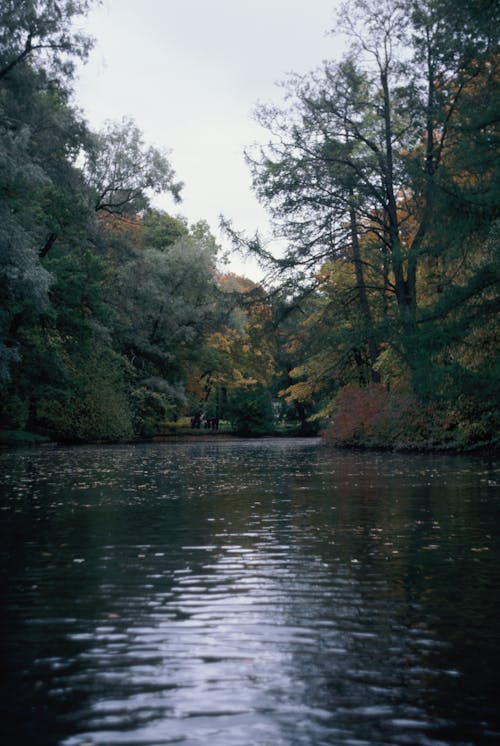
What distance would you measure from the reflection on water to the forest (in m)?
10.1

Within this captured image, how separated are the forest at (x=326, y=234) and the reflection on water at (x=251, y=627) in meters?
10.1

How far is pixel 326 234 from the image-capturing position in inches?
1121

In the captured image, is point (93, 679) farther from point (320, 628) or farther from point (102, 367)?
point (102, 367)

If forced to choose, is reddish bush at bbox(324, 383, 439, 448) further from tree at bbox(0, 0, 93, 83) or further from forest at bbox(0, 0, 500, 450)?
tree at bbox(0, 0, 93, 83)

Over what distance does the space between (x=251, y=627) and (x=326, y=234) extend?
82.2 feet

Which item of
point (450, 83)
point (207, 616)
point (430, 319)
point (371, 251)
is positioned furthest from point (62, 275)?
point (207, 616)

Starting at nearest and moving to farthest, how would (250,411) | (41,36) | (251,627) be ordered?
(251,627) < (41,36) < (250,411)

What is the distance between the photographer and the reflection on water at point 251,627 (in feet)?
9.80

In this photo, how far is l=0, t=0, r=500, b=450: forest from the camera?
723 inches

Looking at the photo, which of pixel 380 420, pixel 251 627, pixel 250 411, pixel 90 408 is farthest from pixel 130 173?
pixel 251 627

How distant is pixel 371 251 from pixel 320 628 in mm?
25929

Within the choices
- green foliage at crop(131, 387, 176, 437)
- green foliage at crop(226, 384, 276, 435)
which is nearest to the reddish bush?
green foliage at crop(131, 387, 176, 437)

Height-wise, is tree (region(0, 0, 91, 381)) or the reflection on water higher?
tree (region(0, 0, 91, 381))

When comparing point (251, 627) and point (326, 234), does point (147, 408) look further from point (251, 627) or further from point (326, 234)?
point (251, 627)
